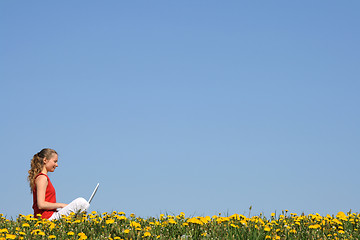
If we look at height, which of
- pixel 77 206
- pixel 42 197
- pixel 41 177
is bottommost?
pixel 77 206

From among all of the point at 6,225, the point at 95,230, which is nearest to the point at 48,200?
the point at 6,225

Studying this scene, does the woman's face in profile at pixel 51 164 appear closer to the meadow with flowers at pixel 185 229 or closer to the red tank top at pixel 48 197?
the red tank top at pixel 48 197

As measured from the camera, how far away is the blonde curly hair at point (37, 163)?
33.8 feet

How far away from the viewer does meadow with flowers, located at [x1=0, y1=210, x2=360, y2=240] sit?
7.09 m

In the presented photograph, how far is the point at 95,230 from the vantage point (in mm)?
7664

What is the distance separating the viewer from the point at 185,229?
7559mm

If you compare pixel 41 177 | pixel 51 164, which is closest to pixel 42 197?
pixel 41 177

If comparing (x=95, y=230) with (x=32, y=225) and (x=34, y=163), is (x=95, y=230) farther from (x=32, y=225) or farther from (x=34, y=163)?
(x=34, y=163)

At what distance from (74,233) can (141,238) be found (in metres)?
1.25

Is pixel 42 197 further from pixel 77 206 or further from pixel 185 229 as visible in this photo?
pixel 185 229

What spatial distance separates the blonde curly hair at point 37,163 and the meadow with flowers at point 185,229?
72.8 inches

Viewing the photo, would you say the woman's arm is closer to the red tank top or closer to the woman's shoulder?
the woman's shoulder

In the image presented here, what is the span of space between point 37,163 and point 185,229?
448 cm

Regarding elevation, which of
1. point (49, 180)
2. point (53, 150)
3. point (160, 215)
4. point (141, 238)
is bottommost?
point (141, 238)
